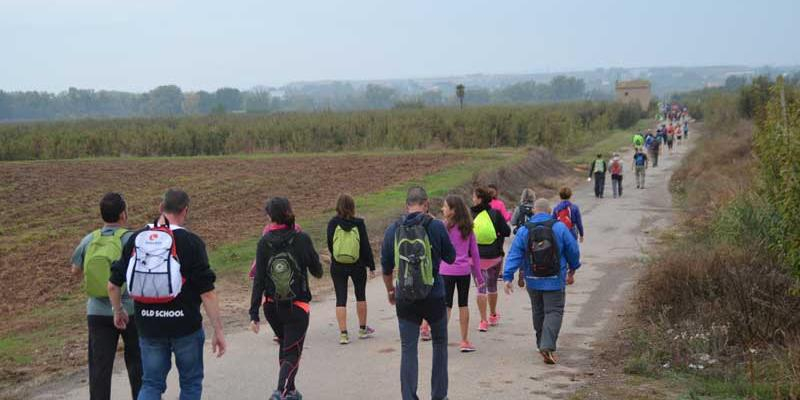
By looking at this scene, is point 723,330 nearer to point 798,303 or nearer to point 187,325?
point 798,303

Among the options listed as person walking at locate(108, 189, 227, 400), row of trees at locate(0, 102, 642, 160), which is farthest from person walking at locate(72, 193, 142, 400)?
row of trees at locate(0, 102, 642, 160)

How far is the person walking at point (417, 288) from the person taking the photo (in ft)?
23.9

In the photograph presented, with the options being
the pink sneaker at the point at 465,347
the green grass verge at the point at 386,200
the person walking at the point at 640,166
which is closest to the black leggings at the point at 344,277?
the pink sneaker at the point at 465,347

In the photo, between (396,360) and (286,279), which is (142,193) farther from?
(286,279)

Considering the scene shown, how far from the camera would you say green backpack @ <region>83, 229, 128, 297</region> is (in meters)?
6.69

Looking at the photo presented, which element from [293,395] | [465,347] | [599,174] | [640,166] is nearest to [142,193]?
[599,174]

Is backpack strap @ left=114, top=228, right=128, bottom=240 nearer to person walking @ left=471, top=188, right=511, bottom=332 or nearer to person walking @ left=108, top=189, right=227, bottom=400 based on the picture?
person walking @ left=108, top=189, right=227, bottom=400

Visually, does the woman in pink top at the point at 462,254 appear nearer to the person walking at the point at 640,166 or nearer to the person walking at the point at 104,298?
the person walking at the point at 104,298

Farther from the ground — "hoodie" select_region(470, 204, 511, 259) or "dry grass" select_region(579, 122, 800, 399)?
"hoodie" select_region(470, 204, 511, 259)

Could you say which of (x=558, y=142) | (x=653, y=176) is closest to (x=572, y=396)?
(x=653, y=176)

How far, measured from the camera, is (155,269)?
19.9 ft

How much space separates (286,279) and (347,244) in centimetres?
227

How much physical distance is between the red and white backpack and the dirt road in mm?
2315

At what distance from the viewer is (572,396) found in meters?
8.02
